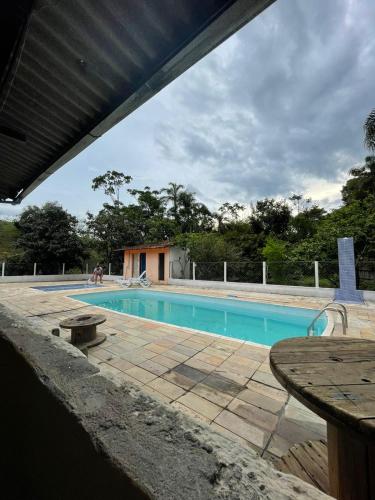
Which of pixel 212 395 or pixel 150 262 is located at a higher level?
pixel 150 262

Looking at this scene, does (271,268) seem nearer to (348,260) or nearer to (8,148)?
(348,260)

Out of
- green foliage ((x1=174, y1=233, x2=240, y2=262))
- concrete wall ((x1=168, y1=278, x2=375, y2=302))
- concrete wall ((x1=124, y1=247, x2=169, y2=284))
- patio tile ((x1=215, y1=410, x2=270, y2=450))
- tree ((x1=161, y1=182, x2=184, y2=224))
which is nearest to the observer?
patio tile ((x1=215, y1=410, x2=270, y2=450))

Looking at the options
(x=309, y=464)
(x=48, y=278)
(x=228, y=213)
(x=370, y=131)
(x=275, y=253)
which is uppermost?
(x=370, y=131)

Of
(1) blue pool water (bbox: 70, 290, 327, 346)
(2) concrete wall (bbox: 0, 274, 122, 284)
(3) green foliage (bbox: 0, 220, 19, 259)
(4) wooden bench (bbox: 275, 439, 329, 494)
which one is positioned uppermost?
(3) green foliage (bbox: 0, 220, 19, 259)

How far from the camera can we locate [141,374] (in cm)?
262

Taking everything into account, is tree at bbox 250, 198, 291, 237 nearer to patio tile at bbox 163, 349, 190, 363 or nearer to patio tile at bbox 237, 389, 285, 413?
patio tile at bbox 163, 349, 190, 363

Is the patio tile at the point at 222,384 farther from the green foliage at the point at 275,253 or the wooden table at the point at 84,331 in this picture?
the green foliage at the point at 275,253

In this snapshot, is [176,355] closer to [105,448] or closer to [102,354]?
[102,354]

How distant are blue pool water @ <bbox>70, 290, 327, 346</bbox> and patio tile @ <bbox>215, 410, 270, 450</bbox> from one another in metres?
3.25

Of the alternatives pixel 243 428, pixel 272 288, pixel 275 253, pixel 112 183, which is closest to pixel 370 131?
pixel 275 253

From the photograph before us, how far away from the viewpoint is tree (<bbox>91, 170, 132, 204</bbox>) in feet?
67.4

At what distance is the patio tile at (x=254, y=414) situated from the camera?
1854 millimetres

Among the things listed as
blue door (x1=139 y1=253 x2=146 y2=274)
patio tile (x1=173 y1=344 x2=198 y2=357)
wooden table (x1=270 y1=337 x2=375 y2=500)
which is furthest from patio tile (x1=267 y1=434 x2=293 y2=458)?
blue door (x1=139 y1=253 x2=146 y2=274)

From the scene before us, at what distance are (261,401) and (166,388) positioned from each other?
1.00m
